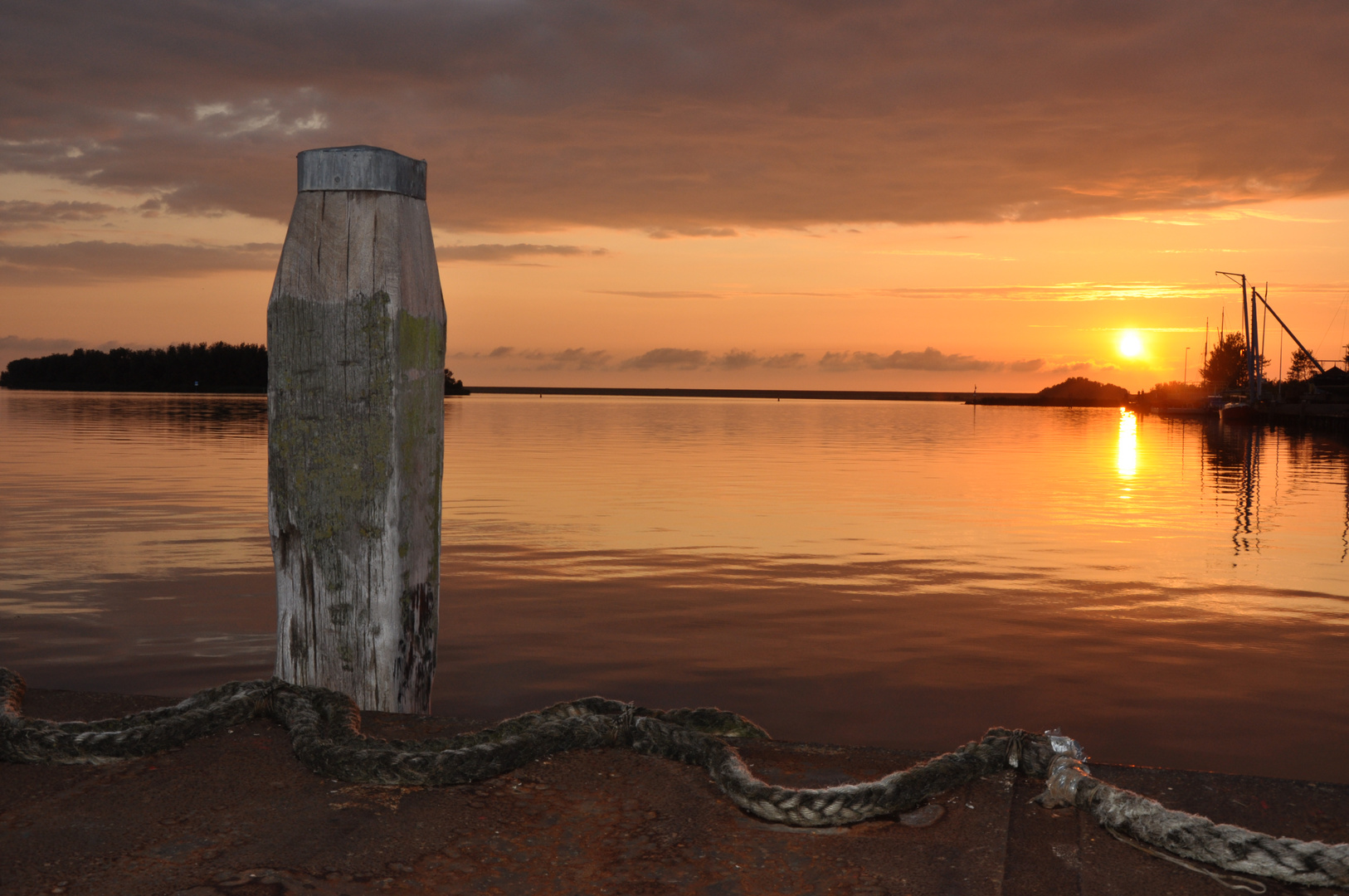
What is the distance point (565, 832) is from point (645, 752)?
0.65m

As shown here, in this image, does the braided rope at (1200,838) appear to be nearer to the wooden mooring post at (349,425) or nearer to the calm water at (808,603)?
the wooden mooring post at (349,425)

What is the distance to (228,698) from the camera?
3.85 metres

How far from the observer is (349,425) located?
3.91 metres

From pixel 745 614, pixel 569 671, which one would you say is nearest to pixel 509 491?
pixel 745 614

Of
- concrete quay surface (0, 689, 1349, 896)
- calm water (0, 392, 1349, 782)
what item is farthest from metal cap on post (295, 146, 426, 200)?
calm water (0, 392, 1349, 782)

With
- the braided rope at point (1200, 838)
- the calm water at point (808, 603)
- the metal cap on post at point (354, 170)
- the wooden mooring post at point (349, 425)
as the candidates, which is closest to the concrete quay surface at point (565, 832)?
the braided rope at point (1200, 838)

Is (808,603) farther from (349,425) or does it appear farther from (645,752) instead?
(349,425)

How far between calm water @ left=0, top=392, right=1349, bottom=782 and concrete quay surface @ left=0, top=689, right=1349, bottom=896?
13.0 ft

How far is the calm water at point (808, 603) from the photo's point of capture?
7.84m

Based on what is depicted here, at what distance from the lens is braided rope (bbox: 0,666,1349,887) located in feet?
9.22

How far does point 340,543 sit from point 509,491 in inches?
712

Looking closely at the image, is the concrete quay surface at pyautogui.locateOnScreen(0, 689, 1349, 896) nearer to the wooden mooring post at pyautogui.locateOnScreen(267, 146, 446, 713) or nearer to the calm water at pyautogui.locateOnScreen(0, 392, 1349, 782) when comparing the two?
the wooden mooring post at pyautogui.locateOnScreen(267, 146, 446, 713)

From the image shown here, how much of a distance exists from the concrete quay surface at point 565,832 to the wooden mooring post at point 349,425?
19.3 inches

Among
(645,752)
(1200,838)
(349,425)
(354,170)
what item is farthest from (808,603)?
(1200,838)
